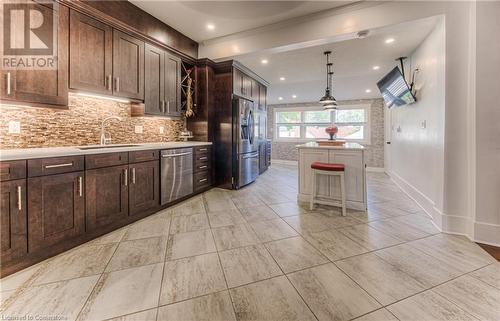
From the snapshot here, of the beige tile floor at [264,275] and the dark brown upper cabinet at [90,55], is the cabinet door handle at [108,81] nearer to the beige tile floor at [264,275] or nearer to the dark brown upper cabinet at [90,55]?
the dark brown upper cabinet at [90,55]

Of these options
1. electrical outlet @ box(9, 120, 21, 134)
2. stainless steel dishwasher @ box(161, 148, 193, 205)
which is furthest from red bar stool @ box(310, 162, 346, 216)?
electrical outlet @ box(9, 120, 21, 134)

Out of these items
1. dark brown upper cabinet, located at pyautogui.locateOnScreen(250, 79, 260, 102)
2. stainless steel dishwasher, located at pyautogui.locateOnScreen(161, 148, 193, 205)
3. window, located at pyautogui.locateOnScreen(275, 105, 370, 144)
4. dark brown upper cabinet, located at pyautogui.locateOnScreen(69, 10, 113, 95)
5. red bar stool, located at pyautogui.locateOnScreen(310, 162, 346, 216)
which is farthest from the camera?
window, located at pyautogui.locateOnScreen(275, 105, 370, 144)

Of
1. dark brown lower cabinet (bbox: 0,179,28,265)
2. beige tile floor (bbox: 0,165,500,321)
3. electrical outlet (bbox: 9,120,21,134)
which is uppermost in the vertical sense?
electrical outlet (bbox: 9,120,21,134)

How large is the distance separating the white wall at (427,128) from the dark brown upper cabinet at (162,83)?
379cm

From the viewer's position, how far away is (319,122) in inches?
314

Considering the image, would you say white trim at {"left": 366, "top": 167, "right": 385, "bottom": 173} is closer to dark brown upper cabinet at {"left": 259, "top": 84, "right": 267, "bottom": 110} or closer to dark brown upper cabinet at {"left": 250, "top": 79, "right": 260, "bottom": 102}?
dark brown upper cabinet at {"left": 259, "top": 84, "right": 267, "bottom": 110}

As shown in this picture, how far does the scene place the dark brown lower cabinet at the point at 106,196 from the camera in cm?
217

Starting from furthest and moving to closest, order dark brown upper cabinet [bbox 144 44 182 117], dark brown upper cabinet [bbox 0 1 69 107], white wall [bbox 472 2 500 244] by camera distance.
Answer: dark brown upper cabinet [bbox 144 44 182 117] < white wall [bbox 472 2 500 244] < dark brown upper cabinet [bbox 0 1 69 107]

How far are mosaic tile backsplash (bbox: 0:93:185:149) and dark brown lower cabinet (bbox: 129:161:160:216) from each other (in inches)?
27.5

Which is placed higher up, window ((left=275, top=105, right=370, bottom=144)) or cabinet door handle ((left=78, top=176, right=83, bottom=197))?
window ((left=275, top=105, right=370, bottom=144))

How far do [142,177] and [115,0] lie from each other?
225cm

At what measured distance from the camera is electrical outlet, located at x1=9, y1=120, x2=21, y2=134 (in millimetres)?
2033

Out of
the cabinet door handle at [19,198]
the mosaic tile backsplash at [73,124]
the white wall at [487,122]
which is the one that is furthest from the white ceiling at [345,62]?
the cabinet door handle at [19,198]

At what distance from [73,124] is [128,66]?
104 cm
